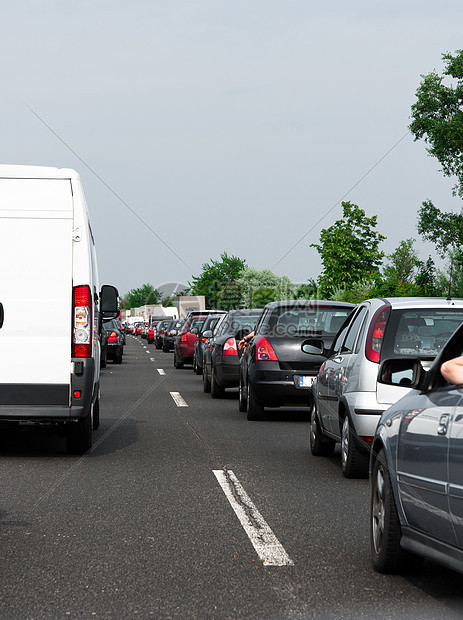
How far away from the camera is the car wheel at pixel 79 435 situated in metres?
10.6

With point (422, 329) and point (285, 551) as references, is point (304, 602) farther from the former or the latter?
point (422, 329)

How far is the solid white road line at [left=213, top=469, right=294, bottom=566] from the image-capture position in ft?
19.5

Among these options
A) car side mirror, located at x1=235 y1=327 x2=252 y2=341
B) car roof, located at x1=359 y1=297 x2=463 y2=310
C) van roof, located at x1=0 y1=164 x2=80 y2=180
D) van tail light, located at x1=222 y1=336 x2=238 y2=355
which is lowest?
van tail light, located at x1=222 y1=336 x2=238 y2=355

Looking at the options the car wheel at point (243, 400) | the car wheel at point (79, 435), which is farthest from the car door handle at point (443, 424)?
the car wheel at point (243, 400)

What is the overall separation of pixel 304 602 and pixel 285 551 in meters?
1.15

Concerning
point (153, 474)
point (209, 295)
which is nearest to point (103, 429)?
point (153, 474)

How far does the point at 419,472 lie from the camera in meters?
5.02

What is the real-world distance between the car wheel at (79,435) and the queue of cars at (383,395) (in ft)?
7.92

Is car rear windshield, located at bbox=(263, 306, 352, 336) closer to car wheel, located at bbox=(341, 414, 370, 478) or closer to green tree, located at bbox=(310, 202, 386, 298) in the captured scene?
car wheel, located at bbox=(341, 414, 370, 478)

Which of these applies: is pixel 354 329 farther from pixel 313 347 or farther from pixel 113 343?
pixel 113 343

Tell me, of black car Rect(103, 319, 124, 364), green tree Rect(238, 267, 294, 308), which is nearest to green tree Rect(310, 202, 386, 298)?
black car Rect(103, 319, 124, 364)

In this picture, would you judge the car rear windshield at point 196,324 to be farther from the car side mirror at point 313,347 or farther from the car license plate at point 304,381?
the car side mirror at point 313,347

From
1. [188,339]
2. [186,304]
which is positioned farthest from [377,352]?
[186,304]

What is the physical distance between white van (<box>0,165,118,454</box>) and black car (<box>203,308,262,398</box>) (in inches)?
305
